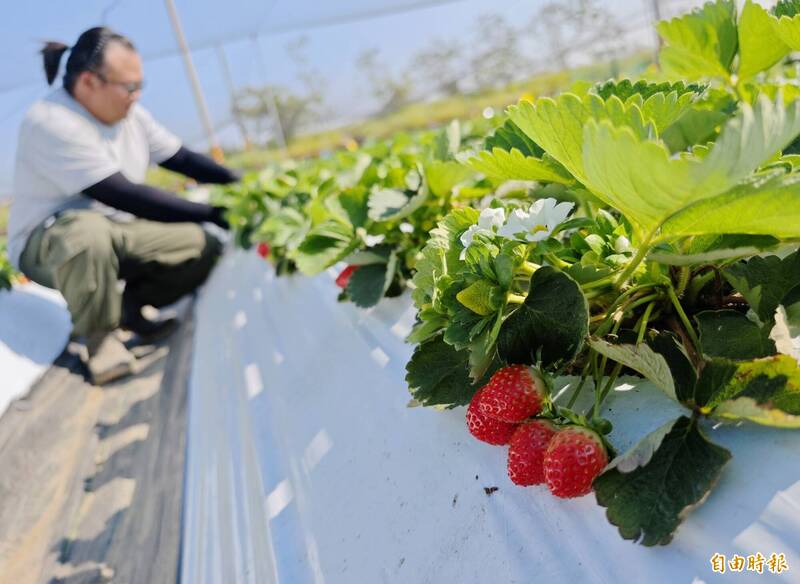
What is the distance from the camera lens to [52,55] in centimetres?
249

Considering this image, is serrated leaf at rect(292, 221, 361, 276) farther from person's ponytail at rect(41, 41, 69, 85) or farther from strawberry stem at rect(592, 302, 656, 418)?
person's ponytail at rect(41, 41, 69, 85)

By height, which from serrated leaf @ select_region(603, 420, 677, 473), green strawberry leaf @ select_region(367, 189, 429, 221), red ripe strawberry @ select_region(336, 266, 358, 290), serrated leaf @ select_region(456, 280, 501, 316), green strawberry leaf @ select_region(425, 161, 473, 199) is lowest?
red ripe strawberry @ select_region(336, 266, 358, 290)

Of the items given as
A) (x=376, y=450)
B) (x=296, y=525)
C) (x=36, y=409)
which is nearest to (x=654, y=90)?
(x=376, y=450)

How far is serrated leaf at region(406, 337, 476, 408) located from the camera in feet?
1.97

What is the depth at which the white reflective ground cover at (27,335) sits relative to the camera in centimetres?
193

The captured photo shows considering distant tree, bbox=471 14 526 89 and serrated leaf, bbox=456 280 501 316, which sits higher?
serrated leaf, bbox=456 280 501 316

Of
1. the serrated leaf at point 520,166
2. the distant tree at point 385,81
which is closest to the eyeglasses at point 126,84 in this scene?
the serrated leaf at point 520,166

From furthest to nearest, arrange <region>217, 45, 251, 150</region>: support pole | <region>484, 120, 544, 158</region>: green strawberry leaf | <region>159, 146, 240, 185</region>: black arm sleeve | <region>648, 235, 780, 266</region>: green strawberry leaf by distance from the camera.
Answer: <region>217, 45, 251, 150</region>: support pole < <region>159, 146, 240, 185</region>: black arm sleeve < <region>484, 120, 544, 158</region>: green strawberry leaf < <region>648, 235, 780, 266</region>: green strawberry leaf

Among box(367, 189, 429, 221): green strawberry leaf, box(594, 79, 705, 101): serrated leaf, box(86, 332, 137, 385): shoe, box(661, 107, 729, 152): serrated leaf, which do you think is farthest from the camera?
box(86, 332, 137, 385): shoe

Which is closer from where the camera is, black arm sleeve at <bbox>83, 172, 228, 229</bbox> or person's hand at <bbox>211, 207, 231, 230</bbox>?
black arm sleeve at <bbox>83, 172, 228, 229</bbox>

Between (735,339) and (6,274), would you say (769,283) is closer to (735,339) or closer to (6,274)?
(735,339)

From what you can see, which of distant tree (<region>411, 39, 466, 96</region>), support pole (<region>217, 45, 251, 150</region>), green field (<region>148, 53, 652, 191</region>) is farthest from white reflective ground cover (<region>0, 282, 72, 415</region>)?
distant tree (<region>411, 39, 466, 96</region>)

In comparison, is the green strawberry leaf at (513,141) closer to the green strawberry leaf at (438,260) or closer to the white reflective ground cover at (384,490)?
the green strawberry leaf at (438,260)

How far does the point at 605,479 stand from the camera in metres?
0.44
